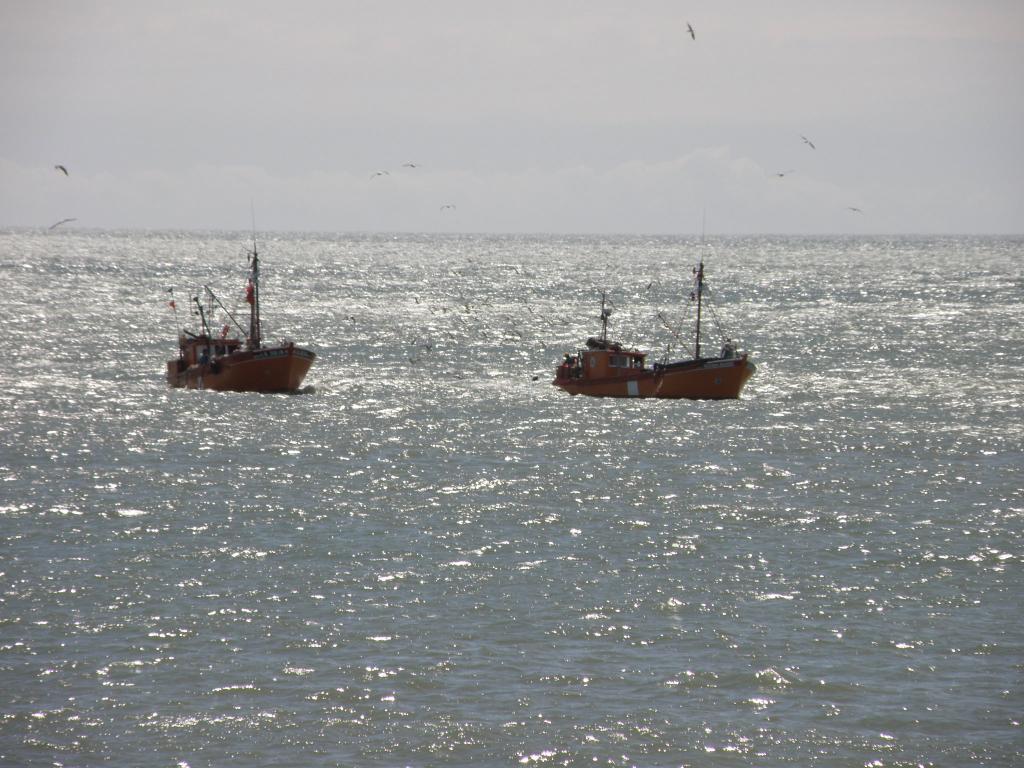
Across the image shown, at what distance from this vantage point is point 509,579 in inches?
1203

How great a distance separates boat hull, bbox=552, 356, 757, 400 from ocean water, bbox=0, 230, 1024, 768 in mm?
1193

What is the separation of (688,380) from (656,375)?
1522mm

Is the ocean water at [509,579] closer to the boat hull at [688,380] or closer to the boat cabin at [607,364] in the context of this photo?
the boat hull at [688,380]

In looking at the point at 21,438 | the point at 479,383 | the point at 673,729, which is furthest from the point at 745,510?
the point at 479,383

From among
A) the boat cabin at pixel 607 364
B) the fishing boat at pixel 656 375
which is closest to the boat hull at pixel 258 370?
the fishing boat at pixel 656 375

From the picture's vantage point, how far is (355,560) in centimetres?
3216

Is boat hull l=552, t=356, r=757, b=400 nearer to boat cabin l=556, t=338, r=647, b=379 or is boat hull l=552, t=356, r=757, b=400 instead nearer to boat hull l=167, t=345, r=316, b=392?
boat cabin l=556, t=338, r=647, b=379

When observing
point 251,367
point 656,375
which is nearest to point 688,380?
point 656,375

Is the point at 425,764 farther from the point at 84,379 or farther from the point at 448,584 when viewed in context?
the point at 84,379

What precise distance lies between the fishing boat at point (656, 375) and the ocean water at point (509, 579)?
1.22m

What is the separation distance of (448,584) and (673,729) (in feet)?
29.6

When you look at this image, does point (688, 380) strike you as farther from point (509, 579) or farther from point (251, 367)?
point (509, 579)

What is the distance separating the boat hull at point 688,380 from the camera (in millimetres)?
64000

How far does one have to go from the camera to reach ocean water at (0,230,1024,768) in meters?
22.0
